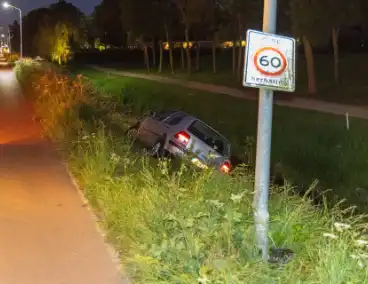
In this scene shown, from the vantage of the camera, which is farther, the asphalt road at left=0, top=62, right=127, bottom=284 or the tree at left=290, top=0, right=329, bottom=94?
the tree at left=290, top=0, right=329, bottom=94

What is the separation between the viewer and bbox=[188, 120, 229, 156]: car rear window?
44.1 ft

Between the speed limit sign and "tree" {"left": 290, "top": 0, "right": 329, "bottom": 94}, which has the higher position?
"tree" {"left": 290, "top": 0, "right": 329, "bottom": 94}

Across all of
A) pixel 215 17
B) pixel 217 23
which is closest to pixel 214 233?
pixel 215 17

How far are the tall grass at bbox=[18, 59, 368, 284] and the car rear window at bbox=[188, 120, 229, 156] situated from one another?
580cm

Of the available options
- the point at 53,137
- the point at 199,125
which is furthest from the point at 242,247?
the point at 53,137

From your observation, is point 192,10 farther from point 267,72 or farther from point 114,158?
point 267,72

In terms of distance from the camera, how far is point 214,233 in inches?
188

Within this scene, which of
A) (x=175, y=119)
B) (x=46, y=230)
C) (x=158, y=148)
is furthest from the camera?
(x=175, y=119)

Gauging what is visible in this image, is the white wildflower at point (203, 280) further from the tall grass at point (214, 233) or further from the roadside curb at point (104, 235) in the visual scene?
the roadside curb at point (104, 235)

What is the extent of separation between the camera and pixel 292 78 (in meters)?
4.91

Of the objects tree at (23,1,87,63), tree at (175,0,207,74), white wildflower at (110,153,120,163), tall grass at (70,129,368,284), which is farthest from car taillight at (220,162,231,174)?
tree at (23,1,87,63)

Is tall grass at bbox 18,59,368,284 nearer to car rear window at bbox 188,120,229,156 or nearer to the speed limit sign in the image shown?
the speed limit sign

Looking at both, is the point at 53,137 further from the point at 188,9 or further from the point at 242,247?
the point at 188,9

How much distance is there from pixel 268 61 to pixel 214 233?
1416 mm
